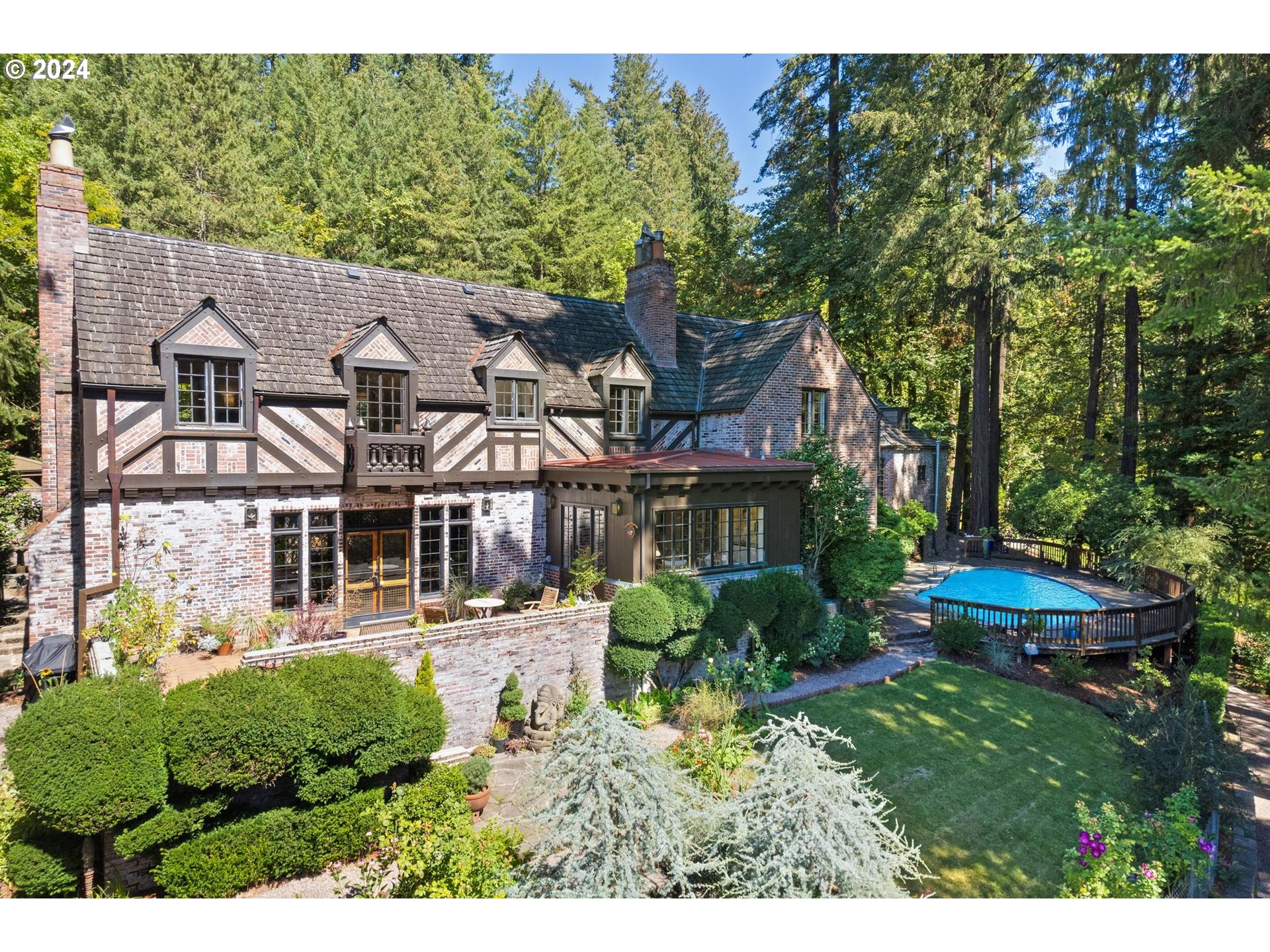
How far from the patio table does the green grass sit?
627 centimetres

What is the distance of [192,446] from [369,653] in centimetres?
572

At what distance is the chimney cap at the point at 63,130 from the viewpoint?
12.3 m

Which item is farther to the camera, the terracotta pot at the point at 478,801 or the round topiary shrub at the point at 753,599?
the round topiary shrub at the point at 753,599

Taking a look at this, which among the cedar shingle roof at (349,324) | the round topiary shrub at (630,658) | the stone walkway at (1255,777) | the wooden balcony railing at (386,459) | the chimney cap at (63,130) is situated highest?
the chimney cap at (63,130)

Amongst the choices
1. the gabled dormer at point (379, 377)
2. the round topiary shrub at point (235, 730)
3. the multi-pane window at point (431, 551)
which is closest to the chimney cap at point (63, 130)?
the gabled dormer at point (379, 377)

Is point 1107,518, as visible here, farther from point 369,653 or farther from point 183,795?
point 183,795

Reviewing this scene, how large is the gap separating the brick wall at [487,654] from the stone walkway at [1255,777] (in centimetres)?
996

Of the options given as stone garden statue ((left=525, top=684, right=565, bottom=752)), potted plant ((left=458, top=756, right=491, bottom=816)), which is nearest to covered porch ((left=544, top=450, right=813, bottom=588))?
stone garden statue ((left=525, top=684, right=565, bottom=752))

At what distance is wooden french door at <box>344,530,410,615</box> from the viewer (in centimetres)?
1432

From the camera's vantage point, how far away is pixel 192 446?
12438mm

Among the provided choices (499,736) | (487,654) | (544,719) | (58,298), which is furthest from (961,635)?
(58,298)

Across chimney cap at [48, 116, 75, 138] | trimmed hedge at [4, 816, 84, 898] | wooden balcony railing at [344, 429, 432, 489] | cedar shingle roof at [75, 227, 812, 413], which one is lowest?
trimmed hedge at [4, 816, 84, 898]

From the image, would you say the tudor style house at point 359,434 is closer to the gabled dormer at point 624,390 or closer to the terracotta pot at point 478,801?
the gabled dormer at point 624,390

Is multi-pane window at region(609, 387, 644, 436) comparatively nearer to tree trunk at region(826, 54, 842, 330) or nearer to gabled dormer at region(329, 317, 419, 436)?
gabled dormer at region(329, 317, 419, 436)
